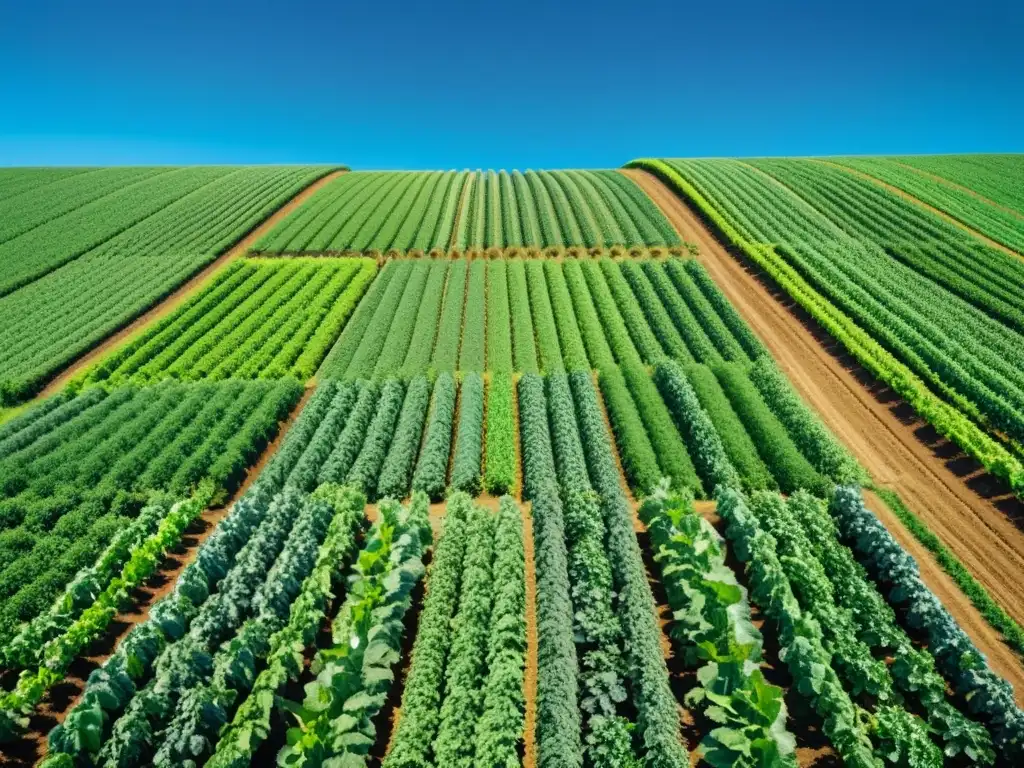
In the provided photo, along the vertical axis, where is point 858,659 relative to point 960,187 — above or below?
below

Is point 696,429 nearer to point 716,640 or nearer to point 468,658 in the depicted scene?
point 716,640

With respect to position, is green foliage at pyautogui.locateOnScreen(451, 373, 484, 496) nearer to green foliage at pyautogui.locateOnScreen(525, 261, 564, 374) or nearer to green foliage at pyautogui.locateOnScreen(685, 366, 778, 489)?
green foliage at pyautogui.locateOnScreen(525, 261, 564, 374)

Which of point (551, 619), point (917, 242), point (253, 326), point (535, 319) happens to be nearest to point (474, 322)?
point (535, 319)

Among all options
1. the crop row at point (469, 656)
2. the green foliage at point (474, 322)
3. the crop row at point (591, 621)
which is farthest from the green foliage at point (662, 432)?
the green foliage at point (474, 322)

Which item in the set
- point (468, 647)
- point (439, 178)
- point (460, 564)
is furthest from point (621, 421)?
point (439, 178)

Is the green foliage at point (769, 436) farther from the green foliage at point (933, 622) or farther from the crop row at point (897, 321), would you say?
the crop row at point (897, 321)

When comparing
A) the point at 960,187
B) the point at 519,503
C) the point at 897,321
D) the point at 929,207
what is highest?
the point at 960,187

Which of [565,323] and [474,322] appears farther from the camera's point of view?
[474,322]
